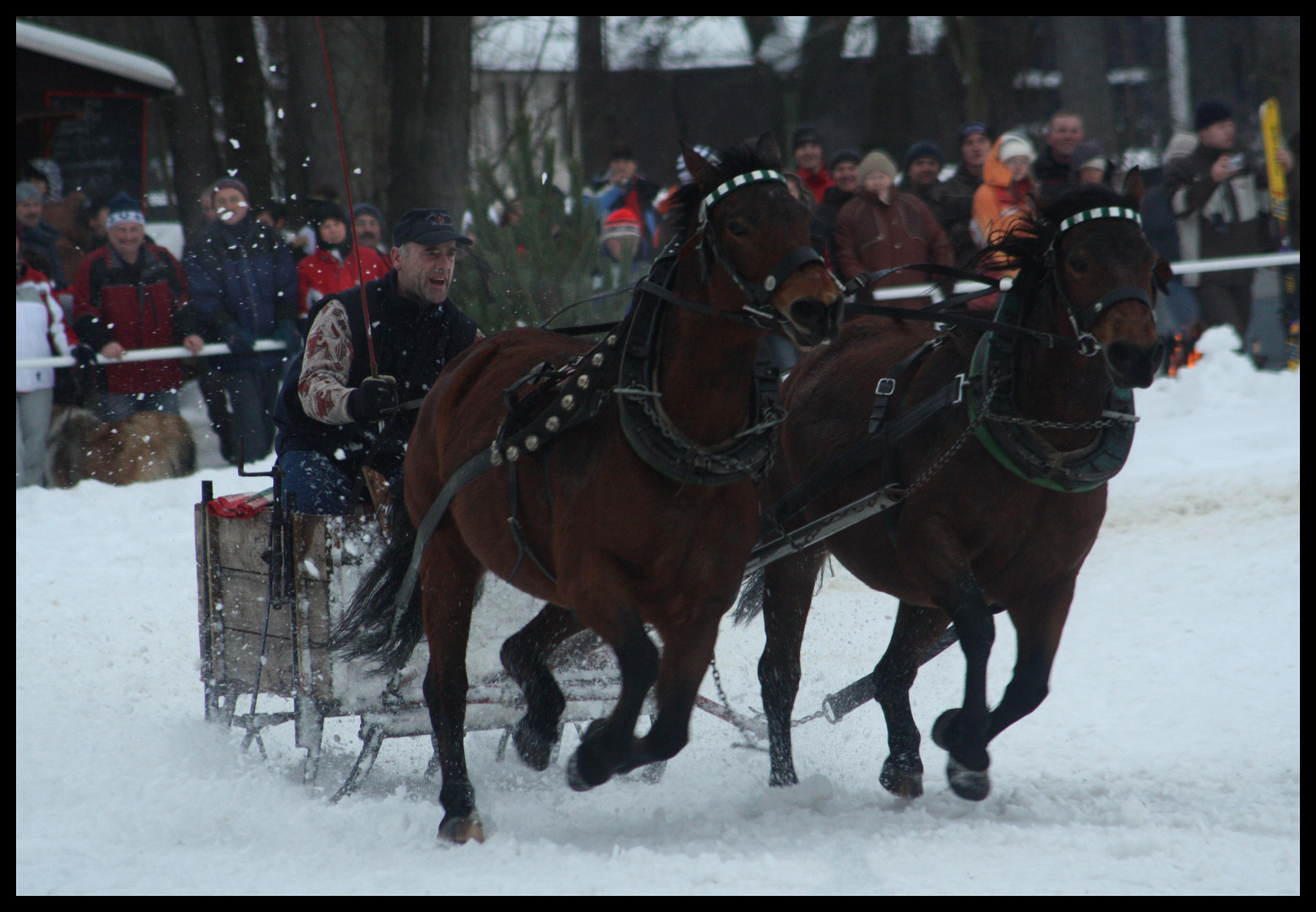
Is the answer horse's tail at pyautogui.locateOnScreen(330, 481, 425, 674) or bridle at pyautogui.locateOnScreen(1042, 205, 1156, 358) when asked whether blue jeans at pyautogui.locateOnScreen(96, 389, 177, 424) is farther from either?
bridle at pyautogui.locateOnScreen(1042, 205, 1156, 358)

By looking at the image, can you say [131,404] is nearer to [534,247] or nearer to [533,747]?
[534,247]

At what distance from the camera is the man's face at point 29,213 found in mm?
9125

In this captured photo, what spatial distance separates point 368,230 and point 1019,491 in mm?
5747

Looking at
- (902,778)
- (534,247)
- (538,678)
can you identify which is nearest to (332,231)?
(534,247)

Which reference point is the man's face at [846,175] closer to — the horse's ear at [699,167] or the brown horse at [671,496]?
the brown horse at [671,496]

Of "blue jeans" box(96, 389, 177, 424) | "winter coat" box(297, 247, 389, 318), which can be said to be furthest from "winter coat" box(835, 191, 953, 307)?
"blue jeans" box(96, 389, 177, 424)

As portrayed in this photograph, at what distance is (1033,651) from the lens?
3.84 meters

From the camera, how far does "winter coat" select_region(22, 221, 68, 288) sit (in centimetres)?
892

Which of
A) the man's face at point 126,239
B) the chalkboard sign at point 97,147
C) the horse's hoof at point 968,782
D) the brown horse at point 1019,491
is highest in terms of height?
the chalkboard sign at point 97,147

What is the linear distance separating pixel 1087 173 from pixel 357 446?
203 inches

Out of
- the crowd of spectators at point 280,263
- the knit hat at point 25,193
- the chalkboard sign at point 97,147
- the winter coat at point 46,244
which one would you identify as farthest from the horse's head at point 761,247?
the chalkboard sign at point 97,147

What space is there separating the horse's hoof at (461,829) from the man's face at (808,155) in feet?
20.3
